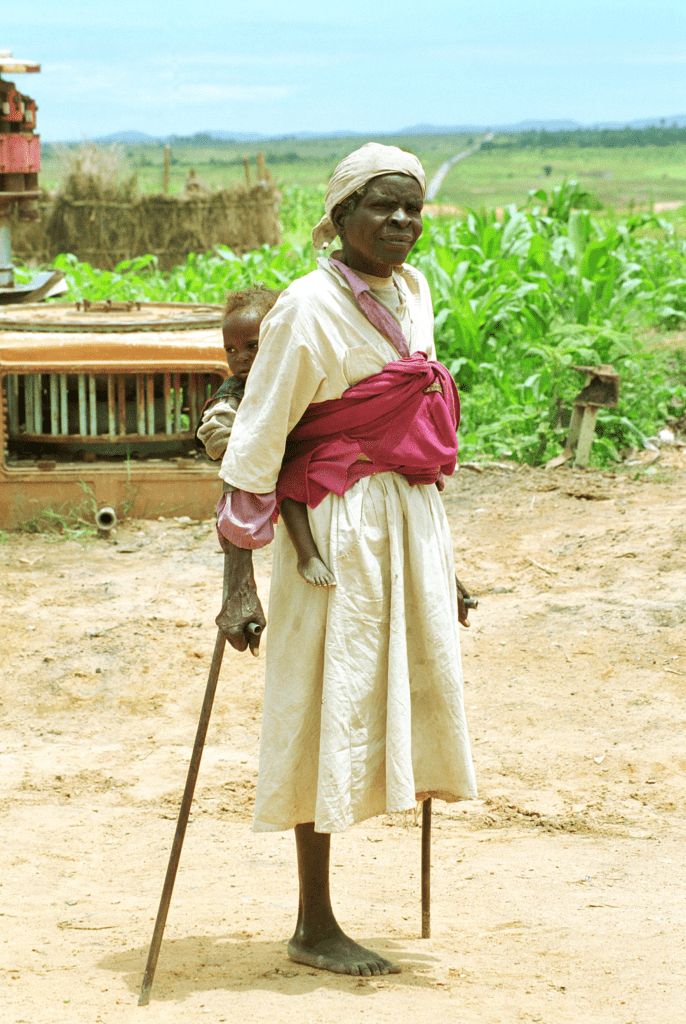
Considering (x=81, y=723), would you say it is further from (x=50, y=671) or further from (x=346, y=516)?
(x=346, y=516)

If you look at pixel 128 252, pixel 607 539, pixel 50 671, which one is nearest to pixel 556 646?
pixel 607 539

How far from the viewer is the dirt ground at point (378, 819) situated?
2.35 meters

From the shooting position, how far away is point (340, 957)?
7.94 feet

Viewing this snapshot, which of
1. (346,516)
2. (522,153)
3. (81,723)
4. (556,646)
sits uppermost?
(522,153)

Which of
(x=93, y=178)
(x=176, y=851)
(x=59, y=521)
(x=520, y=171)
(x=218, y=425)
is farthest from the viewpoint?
(x=520, y=171)

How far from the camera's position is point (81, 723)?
4.21 m

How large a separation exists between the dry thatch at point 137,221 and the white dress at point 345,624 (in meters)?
A: 13.7

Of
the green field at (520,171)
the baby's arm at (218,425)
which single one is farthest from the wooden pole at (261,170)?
the green field at (520,171)

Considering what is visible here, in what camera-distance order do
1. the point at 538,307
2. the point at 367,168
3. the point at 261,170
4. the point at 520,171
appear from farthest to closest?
the point at 520,171
the point at 261,170
the point at 538,307
the point at 367,168

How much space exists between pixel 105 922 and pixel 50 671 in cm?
179

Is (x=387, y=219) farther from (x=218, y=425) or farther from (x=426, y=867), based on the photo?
(x=426, y=867)

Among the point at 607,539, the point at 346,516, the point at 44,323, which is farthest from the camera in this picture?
the point at 44,323

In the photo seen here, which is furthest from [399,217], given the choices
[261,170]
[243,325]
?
[261,170]

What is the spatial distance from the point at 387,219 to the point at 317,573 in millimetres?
692
